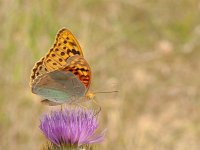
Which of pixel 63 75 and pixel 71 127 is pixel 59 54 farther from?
pixel 71 127

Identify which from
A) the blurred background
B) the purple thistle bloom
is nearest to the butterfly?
the purple thistle bloom

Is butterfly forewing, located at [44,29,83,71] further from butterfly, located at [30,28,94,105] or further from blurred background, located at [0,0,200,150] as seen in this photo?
blurred background, located at [0,0,200,150]

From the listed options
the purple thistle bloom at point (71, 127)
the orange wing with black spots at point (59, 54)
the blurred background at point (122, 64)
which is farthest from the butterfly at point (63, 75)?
the blurred background at point (122, 64)

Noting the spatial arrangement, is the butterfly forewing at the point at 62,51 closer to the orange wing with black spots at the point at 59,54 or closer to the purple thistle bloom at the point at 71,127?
the orange wing with black spots at the point at 59,54

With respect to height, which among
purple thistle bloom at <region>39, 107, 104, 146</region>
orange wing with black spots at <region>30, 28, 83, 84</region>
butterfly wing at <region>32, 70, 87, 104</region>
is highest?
orange wing with black spots at <region>30, 28, 83, 84</region>

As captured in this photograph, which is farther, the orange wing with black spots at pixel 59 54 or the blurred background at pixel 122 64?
the blurred background at pixel 122 64

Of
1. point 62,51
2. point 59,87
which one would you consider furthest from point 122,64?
point 59,87

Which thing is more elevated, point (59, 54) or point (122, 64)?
point (122, 64)
